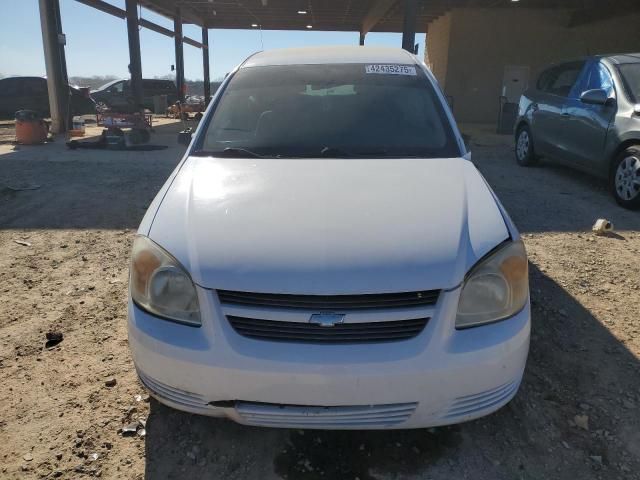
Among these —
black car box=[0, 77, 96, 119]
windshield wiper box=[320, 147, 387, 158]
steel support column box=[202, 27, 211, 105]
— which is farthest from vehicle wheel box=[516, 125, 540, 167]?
steel support column box=[202, 27, 211, 105]

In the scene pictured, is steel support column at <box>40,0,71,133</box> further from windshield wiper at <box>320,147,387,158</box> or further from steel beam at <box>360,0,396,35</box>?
windshield wiper at <box>320,147,387,158</box>

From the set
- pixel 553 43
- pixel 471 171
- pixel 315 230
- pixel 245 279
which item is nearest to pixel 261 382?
pixel 245 279

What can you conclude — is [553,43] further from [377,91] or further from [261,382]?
[261,382]

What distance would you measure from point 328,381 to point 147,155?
29.9 ft

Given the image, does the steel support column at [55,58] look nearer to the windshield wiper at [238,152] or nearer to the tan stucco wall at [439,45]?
the windshield wiper at [238,152]

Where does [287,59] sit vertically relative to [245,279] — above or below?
above

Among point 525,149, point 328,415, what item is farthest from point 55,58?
point 328,415

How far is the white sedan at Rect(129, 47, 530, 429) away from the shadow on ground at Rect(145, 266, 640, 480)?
324 millimetres

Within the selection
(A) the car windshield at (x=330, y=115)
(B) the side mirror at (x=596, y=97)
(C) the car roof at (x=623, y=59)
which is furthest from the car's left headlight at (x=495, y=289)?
(C) the car roof at (x=623, y=59)

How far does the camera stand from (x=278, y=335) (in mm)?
1796

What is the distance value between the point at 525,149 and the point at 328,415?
774cm

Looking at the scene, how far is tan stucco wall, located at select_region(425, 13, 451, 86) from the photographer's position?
17.2m

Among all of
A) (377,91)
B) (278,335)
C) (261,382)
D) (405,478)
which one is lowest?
(405,478)

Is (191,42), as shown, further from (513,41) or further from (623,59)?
(623,59)
